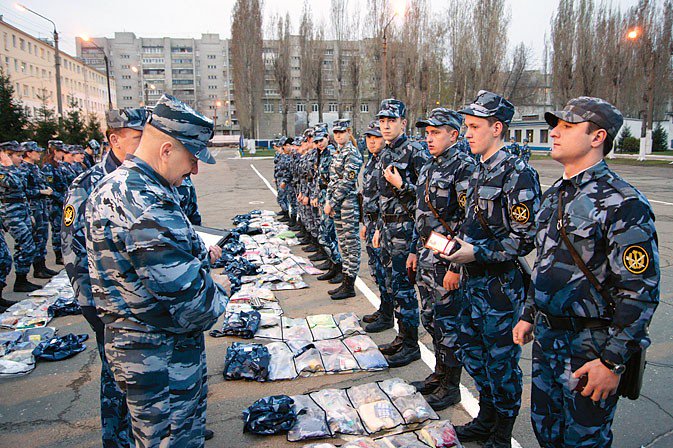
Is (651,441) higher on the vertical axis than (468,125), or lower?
lower

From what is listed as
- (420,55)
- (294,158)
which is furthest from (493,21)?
(294,158)

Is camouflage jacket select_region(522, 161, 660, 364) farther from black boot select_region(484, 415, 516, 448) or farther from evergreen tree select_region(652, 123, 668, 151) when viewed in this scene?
evergreen tree select_region(652, 123, 668, 151)

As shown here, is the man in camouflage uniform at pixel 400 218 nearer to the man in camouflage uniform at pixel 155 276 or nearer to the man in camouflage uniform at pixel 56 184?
the man in camouflage uniform at pixel 155 276

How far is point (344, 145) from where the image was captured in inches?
271

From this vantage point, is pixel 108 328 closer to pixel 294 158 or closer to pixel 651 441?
pixel 651 441

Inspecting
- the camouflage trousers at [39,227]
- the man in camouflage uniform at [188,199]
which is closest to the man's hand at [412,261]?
the man in camouflage uniform at [188,199]

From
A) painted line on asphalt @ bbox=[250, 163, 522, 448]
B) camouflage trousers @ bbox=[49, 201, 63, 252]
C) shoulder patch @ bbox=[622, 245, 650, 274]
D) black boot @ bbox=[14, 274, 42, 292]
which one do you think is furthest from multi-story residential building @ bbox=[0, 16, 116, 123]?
shoulder patch @ bbox=[622, 245, 650, 274]

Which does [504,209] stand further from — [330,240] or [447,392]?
[330,240]

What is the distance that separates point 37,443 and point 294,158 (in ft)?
27.7

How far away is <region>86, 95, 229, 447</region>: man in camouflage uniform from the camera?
1.99 meters

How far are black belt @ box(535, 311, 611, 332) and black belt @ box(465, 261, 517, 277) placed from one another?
71 centimetres

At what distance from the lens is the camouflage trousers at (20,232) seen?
712cm

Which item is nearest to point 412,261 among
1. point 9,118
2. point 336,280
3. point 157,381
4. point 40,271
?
point 157,381

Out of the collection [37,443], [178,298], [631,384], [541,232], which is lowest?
[37,443]
